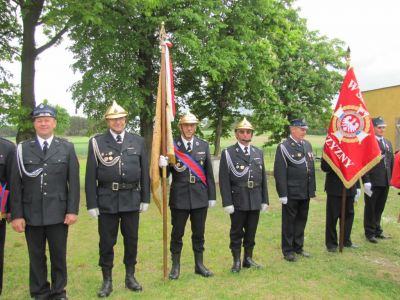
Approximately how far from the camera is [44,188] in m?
4.27

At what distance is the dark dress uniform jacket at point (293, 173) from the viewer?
5.91 meters

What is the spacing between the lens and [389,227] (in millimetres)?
8094

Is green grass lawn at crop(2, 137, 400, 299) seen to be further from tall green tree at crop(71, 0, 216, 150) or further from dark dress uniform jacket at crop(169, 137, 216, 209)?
tall green tree at crop(71, 0, 216, 150)

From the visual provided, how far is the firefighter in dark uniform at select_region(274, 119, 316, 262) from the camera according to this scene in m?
5.93

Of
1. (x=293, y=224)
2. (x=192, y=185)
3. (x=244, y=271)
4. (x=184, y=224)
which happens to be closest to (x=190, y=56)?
(x=293, y=224)

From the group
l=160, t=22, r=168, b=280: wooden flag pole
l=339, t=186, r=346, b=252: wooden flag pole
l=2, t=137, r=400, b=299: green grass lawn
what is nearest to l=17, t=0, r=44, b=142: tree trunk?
l=2, t=137, r=400, b=299: green grass lawn

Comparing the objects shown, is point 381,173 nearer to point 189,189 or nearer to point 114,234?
point 189,189

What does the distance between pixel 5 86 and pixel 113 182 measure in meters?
9.62

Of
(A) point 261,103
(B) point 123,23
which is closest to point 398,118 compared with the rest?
A: (A) point 261,103

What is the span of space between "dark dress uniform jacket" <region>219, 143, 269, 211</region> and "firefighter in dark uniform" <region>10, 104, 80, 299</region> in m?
1.93

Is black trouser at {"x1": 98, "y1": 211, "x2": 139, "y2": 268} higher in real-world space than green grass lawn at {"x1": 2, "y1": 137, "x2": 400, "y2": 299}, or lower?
higher

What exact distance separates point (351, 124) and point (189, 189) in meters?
2.96

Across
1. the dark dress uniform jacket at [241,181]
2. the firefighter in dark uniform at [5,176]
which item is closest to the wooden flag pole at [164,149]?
the dark dress uniform jacket at [241,181]

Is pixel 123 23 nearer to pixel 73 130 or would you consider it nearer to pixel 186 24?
pixel 186 24
